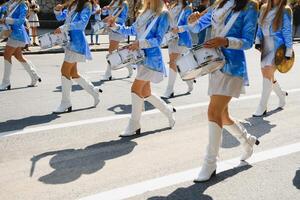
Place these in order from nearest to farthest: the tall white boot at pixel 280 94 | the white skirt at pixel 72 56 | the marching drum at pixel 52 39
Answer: the marching drum at pixel 52 39, the white skirt at pixel 72 56, the tall white boot at pixel 280 94

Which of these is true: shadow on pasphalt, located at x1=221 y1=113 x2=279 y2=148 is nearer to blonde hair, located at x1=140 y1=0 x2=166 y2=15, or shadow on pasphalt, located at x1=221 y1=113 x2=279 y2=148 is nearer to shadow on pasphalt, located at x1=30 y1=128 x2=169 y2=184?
shadow on pasphalt, located at x1=30 y1=128 x2=169 y2=184

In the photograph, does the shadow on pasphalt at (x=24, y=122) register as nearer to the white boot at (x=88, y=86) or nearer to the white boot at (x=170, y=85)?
the white boot at (x=88, y=86)

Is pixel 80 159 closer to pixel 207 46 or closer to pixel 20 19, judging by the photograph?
pixel 207 46

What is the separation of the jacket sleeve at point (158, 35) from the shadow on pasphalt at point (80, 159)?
1.23m

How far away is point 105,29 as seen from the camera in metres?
9.98

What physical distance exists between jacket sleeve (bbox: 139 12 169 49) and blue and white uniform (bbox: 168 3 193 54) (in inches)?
110

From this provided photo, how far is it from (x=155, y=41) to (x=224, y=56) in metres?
1.46

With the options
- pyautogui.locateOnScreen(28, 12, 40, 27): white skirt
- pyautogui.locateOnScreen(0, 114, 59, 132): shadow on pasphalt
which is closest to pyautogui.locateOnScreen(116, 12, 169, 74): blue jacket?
pyautogui.locateOnScreen(0, 114, 59, 132): shadow on pasphalt

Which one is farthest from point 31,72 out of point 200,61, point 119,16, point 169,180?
point 200,61

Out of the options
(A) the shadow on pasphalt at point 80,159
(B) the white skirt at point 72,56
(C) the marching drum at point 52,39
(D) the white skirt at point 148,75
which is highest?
(C) the marching drum at point 52,39

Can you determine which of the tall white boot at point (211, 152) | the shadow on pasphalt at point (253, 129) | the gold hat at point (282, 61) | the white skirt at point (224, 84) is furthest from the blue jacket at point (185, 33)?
the tall white boot at point (211, 152)

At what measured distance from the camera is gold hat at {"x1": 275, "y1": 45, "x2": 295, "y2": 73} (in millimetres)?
6977

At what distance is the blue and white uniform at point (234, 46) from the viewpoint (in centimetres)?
465

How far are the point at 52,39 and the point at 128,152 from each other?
2512 millimetres
